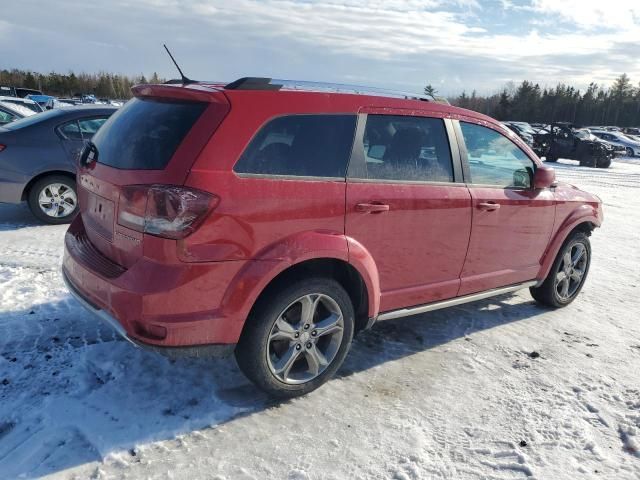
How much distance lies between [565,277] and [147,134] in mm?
4122

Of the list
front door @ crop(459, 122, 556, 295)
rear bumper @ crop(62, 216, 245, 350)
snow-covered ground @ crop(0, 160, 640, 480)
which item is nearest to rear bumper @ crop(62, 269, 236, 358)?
rear bumper @ crop(62, 216, 245, 350)

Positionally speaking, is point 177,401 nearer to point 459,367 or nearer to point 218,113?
point 218,113

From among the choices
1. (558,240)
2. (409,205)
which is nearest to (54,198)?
(409,205)

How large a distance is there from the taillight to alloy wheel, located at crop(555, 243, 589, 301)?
12.3 ft

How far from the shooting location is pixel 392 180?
11.5 feet

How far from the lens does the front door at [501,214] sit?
405cm

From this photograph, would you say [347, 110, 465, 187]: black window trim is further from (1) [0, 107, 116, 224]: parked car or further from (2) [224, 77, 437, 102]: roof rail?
(1) [0, 107, 116, 224]: parked car

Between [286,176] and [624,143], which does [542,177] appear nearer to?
[286,176]

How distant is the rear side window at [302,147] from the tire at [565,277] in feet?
9.21

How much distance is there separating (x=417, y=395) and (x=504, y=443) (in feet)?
2.05

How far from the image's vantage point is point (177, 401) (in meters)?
3.12

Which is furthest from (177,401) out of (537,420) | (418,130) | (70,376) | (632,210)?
(632,210)

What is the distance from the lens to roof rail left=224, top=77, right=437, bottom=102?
3.00 metres

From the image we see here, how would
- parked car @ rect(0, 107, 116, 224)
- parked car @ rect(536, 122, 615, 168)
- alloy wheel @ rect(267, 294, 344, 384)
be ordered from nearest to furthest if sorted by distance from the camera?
alloy wheel @ rect(267, 294, 344, 384)
parked car @ rect(0, 107, 116, 224)
parked car @ rect(536, 122, 615, 168)
